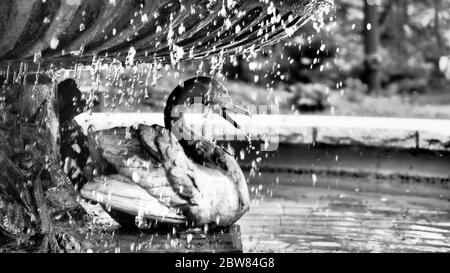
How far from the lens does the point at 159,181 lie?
3146 mm

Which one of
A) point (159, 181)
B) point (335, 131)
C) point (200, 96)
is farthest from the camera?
point (335, 131)

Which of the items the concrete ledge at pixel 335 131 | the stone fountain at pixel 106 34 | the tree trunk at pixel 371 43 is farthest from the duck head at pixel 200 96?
the tree trunk at pixel 371 43

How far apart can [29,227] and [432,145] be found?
2.97 meters

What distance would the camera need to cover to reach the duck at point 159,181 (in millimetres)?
3145

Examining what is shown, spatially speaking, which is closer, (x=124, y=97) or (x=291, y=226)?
(x=291, y=226)

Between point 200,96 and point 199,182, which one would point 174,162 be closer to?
point 199,182

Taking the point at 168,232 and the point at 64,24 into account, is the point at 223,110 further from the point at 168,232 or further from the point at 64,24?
the point at 64,24

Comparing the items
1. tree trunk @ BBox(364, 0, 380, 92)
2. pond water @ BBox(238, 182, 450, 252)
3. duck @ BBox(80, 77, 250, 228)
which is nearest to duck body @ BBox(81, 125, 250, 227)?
duck @ BBox(80, 77, 250, 228)

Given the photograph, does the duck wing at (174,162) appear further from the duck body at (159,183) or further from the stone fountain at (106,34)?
the stone fountain at (106,34)

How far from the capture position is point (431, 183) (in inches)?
203

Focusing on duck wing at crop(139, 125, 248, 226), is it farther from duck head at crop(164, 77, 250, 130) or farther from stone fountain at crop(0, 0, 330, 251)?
stone fountain at crop(0, 0, 330, 251)

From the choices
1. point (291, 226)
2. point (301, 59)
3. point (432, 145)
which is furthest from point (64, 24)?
point (301, 59)

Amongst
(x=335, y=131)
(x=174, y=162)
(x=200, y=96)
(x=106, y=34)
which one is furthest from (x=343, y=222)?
(x=106, y=34)

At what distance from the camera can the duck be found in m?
3.14
